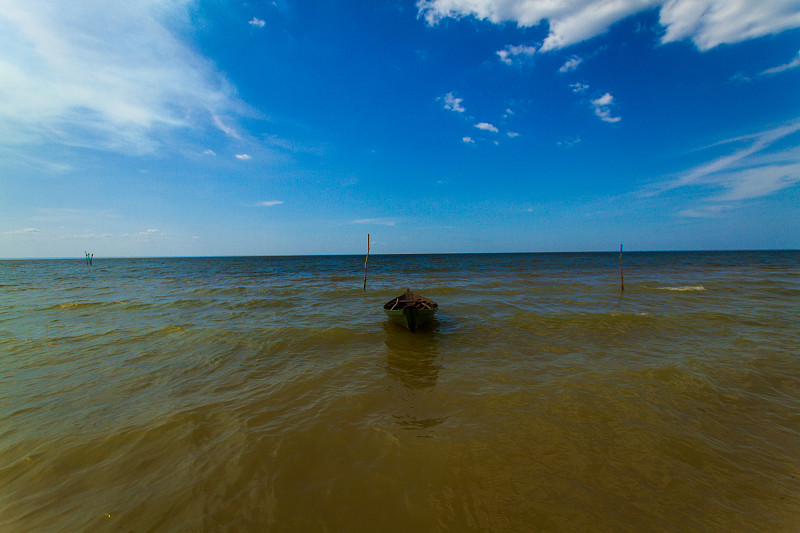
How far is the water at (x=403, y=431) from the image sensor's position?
3.56 metres

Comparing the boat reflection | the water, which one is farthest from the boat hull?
the water

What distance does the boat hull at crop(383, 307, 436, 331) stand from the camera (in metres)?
11.2

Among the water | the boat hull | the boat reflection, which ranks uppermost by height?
the boat hull

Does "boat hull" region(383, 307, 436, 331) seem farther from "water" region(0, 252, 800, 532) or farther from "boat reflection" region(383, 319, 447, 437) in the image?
"water" region(0, 252, 800, 532)

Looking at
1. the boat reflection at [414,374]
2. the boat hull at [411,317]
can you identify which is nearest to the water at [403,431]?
the boat reflection at [414,374]

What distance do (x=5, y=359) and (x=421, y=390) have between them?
1218 centimetres

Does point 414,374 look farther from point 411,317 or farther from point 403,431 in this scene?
point 411,317

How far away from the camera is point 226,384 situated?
23.3 ft

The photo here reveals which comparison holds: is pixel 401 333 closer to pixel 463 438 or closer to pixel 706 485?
pixel 463 438

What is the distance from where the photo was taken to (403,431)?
519 cm

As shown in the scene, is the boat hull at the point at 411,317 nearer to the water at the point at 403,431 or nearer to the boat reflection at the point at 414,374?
the boat reflection at the point at 414,374

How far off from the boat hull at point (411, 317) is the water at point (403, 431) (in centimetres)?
84

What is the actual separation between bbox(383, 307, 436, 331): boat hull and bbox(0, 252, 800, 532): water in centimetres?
84

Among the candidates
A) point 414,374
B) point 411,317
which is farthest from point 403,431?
point 411,317
